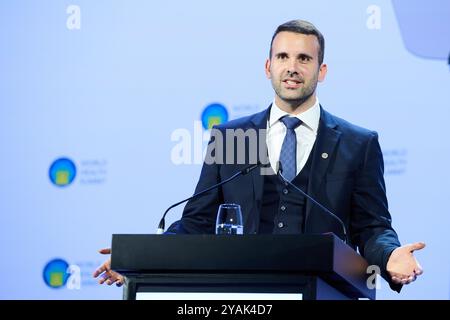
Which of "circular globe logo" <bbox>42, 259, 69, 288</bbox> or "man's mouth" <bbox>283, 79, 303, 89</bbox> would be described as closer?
"man's mouth" <bbox>283, 79, 303, 89</bbox>

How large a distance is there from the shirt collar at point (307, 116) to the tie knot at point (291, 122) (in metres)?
0.03

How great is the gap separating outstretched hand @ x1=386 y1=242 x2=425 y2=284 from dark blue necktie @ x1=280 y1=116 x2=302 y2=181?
2.43ft

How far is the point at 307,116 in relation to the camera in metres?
3.80

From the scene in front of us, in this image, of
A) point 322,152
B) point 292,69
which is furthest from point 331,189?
point 292,69

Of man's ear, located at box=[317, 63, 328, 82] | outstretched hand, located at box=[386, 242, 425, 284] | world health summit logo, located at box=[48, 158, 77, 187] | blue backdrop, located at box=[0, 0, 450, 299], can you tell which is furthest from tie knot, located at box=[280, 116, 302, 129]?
world health summit logo, located at box=[48, 158, 77, 187]

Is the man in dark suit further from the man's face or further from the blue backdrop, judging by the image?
the blue backdrop

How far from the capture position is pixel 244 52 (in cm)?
452

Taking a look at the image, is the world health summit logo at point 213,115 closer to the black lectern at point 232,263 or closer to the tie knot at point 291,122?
the tie knot at point 291,122

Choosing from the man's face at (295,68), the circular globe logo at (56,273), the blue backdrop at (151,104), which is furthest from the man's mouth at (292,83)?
the circular globe logo at (56,273)

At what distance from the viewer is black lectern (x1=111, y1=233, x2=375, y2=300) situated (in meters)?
2.54

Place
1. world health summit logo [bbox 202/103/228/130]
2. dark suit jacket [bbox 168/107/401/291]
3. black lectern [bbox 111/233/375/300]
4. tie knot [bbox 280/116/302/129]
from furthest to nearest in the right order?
world health summit logo [bbox 202/103/228/130] → tie knot [bbox 280/116/302/129] → dark suit jacket [bbox 168/107/401/291] → black lectern [bbox 111/233/375/300]

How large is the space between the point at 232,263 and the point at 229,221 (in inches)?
18.2

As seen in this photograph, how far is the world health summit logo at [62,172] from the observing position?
14.7ft
